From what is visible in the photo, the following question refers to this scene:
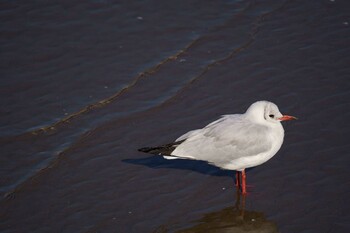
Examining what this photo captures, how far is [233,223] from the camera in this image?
7.48m

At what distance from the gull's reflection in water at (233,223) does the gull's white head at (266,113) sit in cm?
120

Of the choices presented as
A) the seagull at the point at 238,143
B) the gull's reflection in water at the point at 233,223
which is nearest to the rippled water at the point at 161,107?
the gull's reflection in water at the point at 233,223

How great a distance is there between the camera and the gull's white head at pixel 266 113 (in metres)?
7.99

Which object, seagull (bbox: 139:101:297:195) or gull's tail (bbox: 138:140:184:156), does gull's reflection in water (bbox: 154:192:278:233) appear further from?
gull's tail (bbox: 138:140:184:156)

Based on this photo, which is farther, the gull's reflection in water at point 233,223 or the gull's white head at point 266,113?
the gull's white head at point 266,113

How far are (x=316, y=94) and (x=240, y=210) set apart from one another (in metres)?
2.93

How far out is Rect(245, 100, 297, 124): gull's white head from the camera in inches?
315

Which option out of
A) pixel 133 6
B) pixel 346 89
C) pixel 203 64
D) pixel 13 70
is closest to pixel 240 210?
pixel 346 89

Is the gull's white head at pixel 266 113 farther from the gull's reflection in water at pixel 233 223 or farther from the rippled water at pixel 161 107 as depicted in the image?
the gull's reflection in water at pixel 233 223

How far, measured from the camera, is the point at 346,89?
384 inches

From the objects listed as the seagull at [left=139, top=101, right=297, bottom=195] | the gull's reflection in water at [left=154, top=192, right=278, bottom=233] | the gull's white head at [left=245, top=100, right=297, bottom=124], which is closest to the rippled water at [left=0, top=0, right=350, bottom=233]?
the gull's reflection in water at [left=154, top=192, right=278, bottom=233]

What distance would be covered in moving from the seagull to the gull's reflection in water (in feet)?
→ 1.24

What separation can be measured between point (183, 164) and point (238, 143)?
1.04 meters

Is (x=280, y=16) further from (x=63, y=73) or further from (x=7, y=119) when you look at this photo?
(x=7, y=119)
